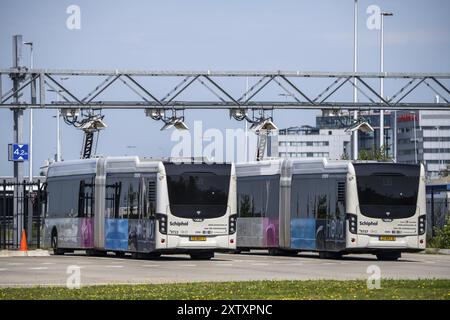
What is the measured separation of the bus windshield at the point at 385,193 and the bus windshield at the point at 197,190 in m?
4.02

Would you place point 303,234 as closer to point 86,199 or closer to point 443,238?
point 86,199

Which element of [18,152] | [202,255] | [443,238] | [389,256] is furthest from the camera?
[443,238]

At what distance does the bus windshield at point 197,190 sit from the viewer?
4253cm

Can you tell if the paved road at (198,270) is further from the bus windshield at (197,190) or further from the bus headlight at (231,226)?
the bus windshield at (197,190)

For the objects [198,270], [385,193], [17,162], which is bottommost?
[198,270]

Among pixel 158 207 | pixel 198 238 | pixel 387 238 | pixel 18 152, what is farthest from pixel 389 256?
pixel 18 152

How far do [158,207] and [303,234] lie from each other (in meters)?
5.69

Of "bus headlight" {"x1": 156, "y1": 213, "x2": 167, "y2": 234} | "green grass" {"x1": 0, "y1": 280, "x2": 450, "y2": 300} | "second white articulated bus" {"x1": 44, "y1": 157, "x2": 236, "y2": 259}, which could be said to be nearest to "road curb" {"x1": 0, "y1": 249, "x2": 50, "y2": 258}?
"second white articulated bus" {"x1": 44, "y1": 157, "x2": 236, "y2": 259}

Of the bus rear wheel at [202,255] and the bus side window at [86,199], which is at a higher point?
the bus side window at [86,199]

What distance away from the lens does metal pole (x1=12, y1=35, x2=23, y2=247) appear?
168 feet

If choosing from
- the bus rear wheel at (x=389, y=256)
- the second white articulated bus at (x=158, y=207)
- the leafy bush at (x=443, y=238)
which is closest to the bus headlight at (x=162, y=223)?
the second white articulated bus at (x=158, y=207)

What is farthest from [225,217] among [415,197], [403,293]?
[403,293]

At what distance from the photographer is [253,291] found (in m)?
25.2

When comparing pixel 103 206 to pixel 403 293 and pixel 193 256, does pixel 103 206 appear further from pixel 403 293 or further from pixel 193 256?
pixel 403 293
